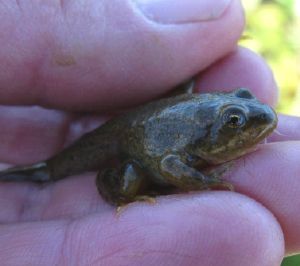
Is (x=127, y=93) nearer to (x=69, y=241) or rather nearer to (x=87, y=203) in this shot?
(x=87, y=203)

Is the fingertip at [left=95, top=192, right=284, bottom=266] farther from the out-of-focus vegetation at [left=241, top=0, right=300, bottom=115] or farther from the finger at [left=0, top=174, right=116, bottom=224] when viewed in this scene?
the out-of-focus vegetation at [left=241, top=0, right=300, bottom=115]

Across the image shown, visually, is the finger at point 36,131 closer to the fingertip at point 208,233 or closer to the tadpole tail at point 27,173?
the tadpole tail at point 27,173

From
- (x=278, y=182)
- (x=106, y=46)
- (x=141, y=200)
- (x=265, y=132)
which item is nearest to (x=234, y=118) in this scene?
(x=265, y=132)

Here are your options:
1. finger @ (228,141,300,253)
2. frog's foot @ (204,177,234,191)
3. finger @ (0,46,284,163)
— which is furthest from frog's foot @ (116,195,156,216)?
finger @ (0,46,284,163)

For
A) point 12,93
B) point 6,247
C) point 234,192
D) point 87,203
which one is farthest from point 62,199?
point 234,192

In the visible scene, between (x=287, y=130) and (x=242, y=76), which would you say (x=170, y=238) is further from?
(x=242, y=76)

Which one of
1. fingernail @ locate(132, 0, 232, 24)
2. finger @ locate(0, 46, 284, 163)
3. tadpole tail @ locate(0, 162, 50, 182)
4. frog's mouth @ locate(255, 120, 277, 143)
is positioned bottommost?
tadpole tail @ locate(0, 162, 50, 182)
